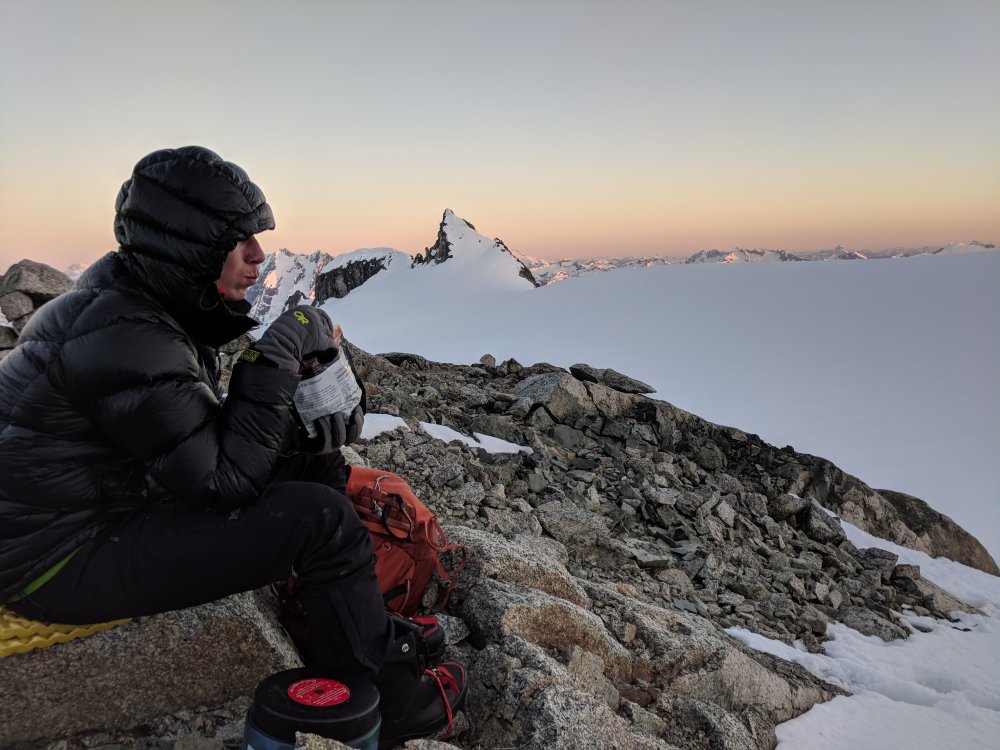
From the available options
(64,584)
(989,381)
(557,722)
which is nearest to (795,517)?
(557,722)

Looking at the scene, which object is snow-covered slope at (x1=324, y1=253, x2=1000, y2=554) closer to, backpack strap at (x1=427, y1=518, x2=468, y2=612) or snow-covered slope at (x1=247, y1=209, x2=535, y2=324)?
snow-covered slope at (x1=247, y1=209, x2=535, y2=324)

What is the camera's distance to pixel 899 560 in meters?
11.0

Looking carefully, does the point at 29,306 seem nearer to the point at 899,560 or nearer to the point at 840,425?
the point at 899,560

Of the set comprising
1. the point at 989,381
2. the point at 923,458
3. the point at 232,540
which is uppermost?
the point at 232,540

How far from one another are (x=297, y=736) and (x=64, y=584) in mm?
1058

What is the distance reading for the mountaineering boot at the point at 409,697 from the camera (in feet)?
8.77

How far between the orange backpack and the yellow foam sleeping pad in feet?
4.20

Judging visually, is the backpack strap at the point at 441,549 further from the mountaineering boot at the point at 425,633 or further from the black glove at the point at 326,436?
the black glove at the point at 326,436

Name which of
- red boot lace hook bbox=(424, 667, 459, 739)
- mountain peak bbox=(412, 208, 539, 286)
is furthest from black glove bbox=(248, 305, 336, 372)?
mountain peak bbox=(412, 208, 539, 286)

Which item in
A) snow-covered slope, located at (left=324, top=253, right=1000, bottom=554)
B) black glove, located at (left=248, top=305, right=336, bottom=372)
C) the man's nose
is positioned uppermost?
the man's nose

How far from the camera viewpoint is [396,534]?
11.3 feet

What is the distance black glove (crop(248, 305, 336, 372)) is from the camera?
2604 millimetres

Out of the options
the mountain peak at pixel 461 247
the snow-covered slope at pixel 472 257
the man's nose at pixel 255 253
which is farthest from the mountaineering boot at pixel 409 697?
the mountain peak at pixel 461 247

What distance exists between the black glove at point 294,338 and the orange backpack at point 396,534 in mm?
989
